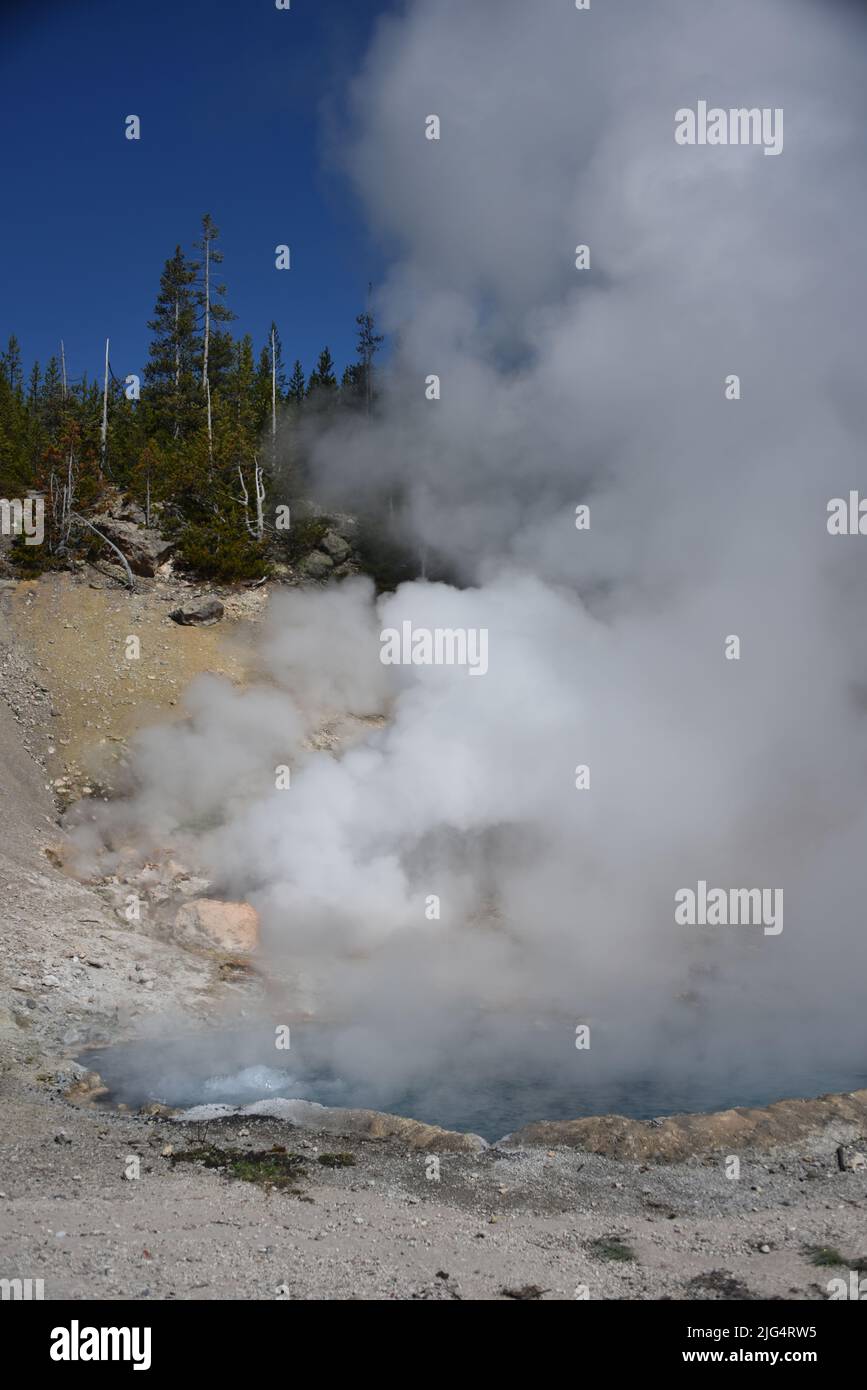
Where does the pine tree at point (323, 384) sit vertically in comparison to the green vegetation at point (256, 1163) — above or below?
above

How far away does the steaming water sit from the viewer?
31.3 feet

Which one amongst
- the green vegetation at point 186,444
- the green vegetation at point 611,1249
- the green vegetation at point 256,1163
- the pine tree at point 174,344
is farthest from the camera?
the pine tree at point 174,344

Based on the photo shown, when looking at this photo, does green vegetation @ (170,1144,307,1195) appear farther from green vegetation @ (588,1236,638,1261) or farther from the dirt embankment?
green vegetation @ (588,1236,638,1261)

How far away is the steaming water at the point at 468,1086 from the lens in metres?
9.55

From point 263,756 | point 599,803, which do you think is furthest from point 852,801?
point 263,756

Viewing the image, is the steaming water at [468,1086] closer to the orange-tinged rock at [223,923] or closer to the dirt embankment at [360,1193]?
the dirt embankment at [360,1193]

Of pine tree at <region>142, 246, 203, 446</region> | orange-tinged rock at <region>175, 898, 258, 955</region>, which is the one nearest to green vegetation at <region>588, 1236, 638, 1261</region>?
orange-tinged rock at <region>175, 898, 258, 955</region>

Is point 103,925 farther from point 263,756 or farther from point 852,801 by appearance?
point 852,801

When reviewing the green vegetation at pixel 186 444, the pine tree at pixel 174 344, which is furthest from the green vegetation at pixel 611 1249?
the pine tree at pixel 174 344

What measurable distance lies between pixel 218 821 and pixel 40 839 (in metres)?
2.65

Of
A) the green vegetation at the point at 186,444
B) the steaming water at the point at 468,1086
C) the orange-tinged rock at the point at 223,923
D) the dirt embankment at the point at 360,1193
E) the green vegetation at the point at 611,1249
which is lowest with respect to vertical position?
the green vegetation at the point at 611,1249

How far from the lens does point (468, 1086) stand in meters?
10.1

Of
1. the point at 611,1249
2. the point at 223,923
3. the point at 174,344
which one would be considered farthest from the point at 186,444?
the point at 611,1249

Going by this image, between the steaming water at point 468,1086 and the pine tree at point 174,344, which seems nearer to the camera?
the steaming water at point 468,1086
